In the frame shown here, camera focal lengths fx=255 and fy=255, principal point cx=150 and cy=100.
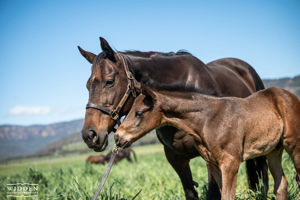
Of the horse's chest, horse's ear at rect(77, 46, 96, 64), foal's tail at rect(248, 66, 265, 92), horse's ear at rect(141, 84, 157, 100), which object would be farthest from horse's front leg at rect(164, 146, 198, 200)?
foal's tail at rect(248, 66, 265, 92)

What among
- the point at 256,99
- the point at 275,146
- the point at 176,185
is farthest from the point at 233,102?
the point at 176,185

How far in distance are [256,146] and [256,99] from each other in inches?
23.9

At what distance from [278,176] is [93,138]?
242 cm

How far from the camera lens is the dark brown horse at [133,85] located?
3092 mm

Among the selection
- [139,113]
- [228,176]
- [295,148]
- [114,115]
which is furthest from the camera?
[114,115]

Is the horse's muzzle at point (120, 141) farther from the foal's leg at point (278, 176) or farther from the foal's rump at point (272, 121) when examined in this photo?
the foal's leg at point (278, 176)

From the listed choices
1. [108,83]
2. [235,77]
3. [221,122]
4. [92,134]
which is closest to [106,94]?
[108,83]

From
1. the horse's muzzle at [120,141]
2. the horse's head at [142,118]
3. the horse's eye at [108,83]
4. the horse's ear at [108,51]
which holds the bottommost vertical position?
the horse's muzzle at [120,141]

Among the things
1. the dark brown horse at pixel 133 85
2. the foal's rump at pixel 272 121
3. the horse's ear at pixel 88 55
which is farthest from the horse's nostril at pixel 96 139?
the foal's rump at pixel 272 121

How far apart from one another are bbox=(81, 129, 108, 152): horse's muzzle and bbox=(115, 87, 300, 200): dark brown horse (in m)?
0.24

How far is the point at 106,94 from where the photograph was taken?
3207mm

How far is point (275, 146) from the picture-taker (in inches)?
122

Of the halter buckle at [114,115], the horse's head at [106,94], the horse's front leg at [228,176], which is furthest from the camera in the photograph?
the halter buckle at [114,115]

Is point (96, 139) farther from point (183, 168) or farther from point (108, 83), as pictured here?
point (183, 168)
